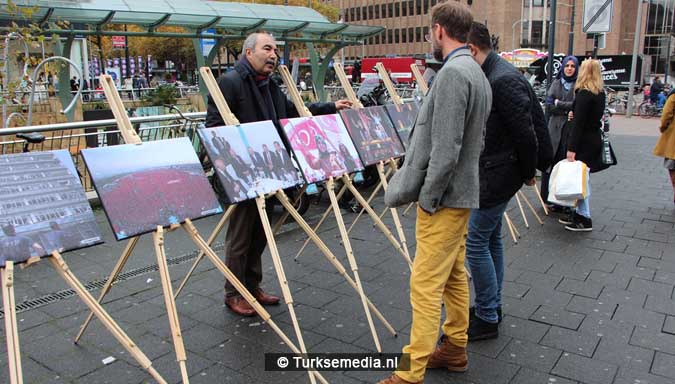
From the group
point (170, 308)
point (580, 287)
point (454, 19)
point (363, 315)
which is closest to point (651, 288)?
point (580, 287)

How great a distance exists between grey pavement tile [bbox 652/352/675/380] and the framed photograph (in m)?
3.13

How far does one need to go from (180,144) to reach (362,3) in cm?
9068

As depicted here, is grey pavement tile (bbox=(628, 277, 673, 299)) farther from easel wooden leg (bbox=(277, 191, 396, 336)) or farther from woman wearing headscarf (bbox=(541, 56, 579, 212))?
woman wearing headscarf (bbox=(541, 56, 579, 212))

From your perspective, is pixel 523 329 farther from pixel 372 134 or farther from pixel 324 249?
pixel 372 134

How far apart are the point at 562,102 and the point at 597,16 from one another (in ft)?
6.93

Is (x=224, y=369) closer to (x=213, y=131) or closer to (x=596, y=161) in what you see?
(x=213, y=131)

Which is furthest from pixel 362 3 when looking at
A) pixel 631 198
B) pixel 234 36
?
pixel 631 198

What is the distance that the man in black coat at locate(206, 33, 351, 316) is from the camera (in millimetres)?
3771

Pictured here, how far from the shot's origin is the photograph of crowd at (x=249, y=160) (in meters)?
3.14

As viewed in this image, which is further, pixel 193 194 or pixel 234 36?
pixel 234 36

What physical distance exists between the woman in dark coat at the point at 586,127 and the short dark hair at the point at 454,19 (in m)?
3.51

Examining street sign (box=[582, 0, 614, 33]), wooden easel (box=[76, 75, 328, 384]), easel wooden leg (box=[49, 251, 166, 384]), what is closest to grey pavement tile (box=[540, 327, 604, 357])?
wooden easel (box=[76, 75, 328, 384])

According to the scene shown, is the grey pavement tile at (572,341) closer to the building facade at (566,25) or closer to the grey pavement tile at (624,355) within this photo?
the grey pavement tile at (624,355)

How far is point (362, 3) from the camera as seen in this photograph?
88562 mm
